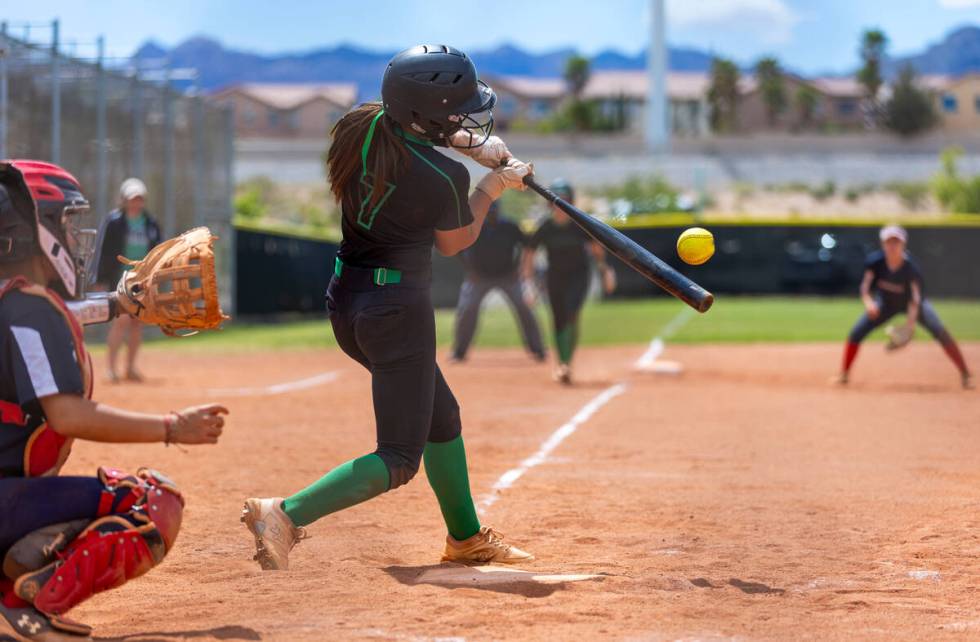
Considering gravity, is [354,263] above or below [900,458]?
above

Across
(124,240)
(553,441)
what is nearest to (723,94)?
(124,240)

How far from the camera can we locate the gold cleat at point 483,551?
5.60 metres

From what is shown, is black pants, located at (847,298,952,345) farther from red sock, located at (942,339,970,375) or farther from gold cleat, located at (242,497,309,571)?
gold cleat, located at (242,497,309,571)

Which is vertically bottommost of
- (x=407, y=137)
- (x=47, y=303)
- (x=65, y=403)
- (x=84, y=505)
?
(x=84, y=505)

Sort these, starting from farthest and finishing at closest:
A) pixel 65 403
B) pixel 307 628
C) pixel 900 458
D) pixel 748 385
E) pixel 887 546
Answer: pixel 748 385 → pixel 900 458 → pixel 887 546 → pixel 307 628 → pixel 65 403

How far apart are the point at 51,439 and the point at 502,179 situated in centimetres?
214

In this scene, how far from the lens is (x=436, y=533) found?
21.2 feet

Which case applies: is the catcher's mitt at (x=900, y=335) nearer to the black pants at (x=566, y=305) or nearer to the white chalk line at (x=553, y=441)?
the white chalk line at (x=553, y=441)

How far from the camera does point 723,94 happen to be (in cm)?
11700

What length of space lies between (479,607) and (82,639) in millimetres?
1361

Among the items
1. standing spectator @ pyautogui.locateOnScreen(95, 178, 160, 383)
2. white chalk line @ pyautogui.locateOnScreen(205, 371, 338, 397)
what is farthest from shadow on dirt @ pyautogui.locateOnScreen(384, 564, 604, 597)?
standing spectator @ pyautogui.locateOnScreen(95, 178, 160, 383)

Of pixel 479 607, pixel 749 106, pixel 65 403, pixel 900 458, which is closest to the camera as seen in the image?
pixel 65 403

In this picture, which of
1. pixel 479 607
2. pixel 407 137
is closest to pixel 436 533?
pixel 479 607

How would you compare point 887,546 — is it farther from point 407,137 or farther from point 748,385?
point 748,385
